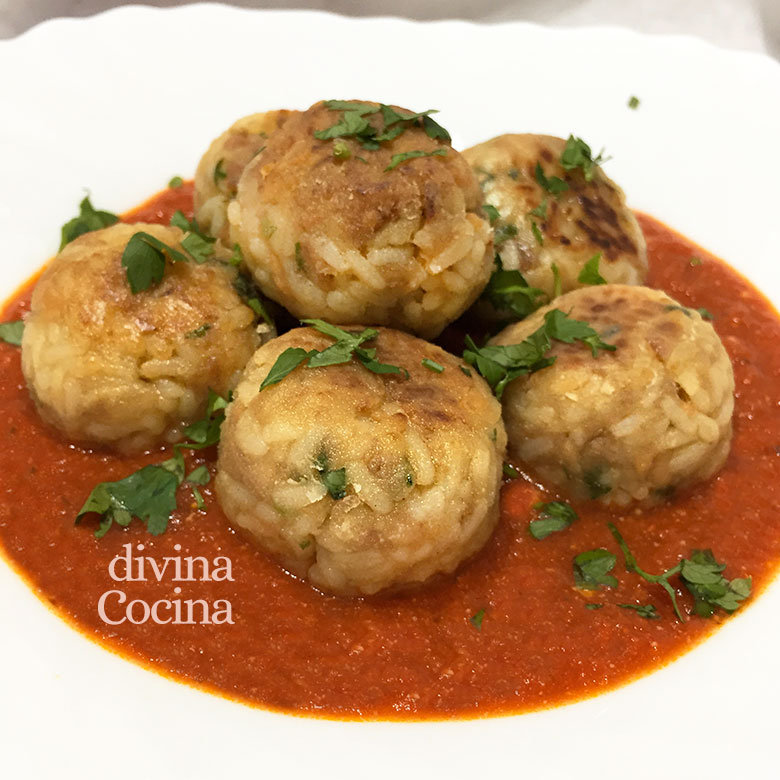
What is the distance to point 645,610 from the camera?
3.14 meters

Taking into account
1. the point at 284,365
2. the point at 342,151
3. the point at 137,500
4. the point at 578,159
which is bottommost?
the point at 137,500

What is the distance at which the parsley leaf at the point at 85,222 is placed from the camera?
4.47 metres

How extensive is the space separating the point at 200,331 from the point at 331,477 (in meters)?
0.86

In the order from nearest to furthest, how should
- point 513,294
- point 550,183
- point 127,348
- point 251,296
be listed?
point 127,348 → point 251,296 → point 513,294 → point 550,183

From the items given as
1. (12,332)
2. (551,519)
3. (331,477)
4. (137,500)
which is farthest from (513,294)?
(12,332)

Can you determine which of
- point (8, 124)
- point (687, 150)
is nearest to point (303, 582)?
point (8, 124)

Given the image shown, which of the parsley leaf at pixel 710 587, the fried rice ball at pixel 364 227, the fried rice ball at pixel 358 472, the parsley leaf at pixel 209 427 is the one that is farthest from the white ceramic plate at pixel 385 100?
the fried rice ball at pixel 364 227

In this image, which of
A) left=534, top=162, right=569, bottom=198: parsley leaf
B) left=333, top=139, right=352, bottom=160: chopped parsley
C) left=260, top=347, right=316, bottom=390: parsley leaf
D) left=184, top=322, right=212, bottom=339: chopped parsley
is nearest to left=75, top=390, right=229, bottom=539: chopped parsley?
left=184, top=322, right=212, bottom=339: chopped parsley

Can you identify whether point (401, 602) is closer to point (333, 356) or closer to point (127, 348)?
point (333, 356)

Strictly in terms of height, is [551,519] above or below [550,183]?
below

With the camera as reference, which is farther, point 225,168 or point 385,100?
point 385,100

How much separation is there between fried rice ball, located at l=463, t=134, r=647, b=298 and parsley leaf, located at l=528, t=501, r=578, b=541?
92 centimetres

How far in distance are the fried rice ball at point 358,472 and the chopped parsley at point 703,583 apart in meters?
0.62

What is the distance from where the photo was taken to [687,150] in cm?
544
